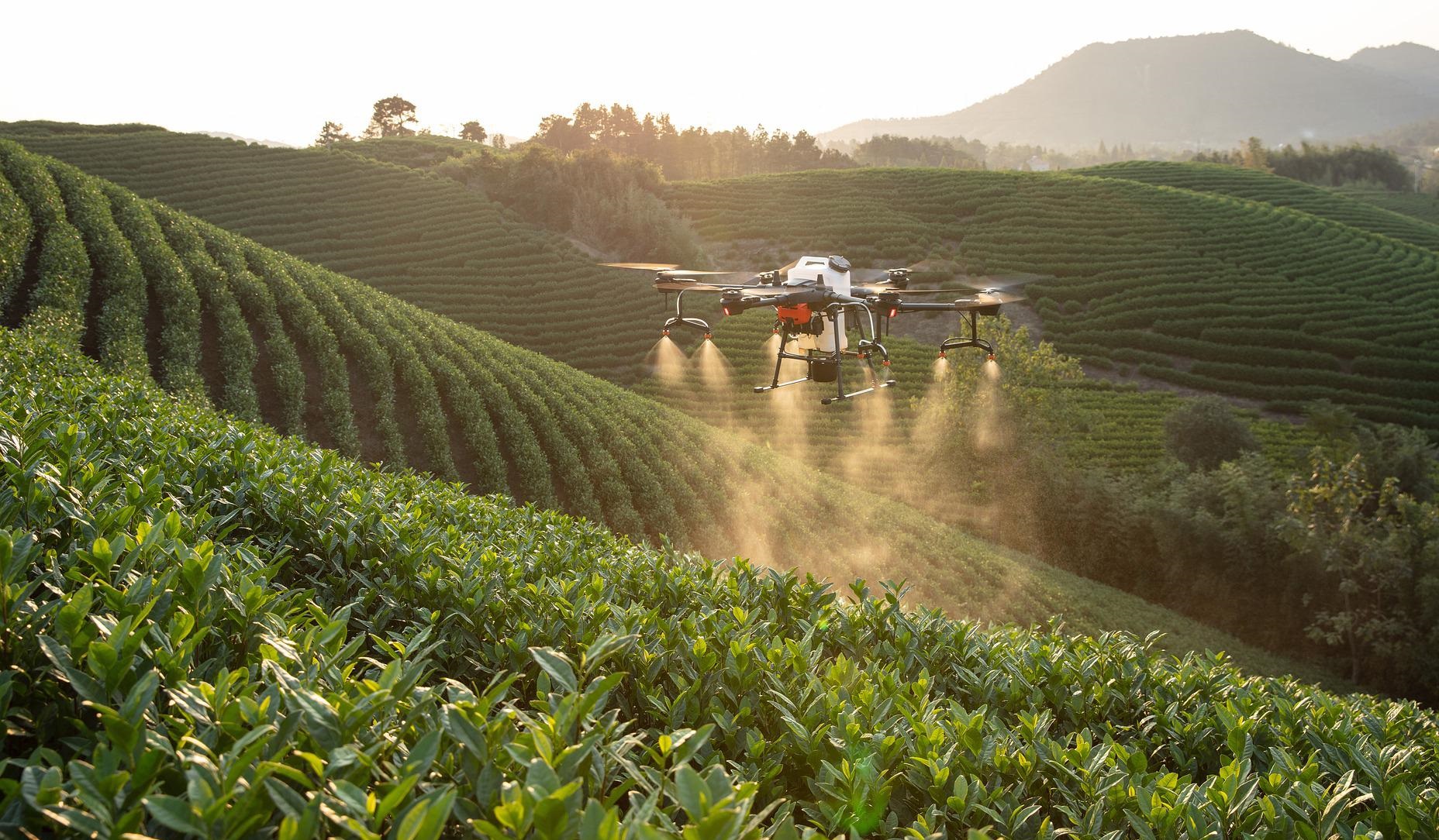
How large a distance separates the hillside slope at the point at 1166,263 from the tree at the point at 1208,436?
34.5 ft

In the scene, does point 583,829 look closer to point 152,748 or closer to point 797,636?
point 152,748

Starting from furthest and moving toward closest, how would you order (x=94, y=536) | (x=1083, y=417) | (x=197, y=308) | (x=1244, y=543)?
(x=1083, y=417) < (x=1244, y=543) < (x=197, y=308) < (x=94, y=536)

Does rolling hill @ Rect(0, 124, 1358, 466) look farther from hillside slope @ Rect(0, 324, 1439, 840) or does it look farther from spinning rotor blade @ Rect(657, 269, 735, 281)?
hillside slope @ Rect(0, 324, 1439, 840)

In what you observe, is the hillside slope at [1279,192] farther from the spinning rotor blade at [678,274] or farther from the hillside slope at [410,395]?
the spinning rotor blade at [678,274]

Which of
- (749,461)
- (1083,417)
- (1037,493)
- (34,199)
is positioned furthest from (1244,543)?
(34,199)

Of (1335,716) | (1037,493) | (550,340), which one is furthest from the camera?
(550,340)

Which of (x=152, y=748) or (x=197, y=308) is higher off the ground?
(x=197, y=308)

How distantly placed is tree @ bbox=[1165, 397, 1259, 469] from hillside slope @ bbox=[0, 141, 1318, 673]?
13.7 meters

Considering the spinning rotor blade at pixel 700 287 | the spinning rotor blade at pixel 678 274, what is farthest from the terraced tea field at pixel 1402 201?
the spinning rotor blade at pixel 678 274

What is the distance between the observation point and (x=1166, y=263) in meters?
58.2

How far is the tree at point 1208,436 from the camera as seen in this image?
3484 centimetres

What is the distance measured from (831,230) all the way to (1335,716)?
61672 mm

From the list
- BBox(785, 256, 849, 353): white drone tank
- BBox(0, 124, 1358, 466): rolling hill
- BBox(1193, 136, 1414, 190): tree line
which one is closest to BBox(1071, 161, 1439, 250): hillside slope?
BBox(1193, 136, 1414, 190): tree line

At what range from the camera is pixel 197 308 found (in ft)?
56.5
